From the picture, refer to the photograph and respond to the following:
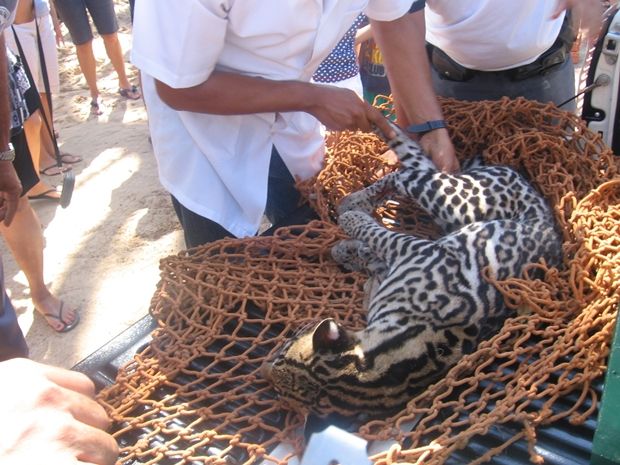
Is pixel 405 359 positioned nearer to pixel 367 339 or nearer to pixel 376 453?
pixel 367 339

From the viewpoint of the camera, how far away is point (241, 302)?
7.33ft

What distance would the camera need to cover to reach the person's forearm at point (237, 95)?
92.4 inches

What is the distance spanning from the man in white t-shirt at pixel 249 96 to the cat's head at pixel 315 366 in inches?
31.5

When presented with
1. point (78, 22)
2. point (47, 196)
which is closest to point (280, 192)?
point (47, 196)

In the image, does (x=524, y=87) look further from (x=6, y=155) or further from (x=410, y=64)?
(x=6, y=155)

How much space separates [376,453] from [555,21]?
248 cm

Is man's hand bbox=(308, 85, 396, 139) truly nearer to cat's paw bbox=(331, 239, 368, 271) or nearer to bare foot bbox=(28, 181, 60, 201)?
cat's paw bbox=(331, 239, 368, 271)

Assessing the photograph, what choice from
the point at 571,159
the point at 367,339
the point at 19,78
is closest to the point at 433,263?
the point at 367,339

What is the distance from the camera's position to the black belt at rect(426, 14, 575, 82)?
327 cm

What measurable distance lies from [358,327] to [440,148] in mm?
989

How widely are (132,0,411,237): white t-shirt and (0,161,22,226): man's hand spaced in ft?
3.24

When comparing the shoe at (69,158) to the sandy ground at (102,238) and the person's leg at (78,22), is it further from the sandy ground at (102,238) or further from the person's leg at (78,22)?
the person's leg at (78,22)

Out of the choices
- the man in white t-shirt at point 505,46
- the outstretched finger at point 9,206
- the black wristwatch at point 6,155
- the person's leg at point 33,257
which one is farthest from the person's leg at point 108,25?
the man in white t-shirt at point 505,46

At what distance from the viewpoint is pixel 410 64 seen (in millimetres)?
2881
